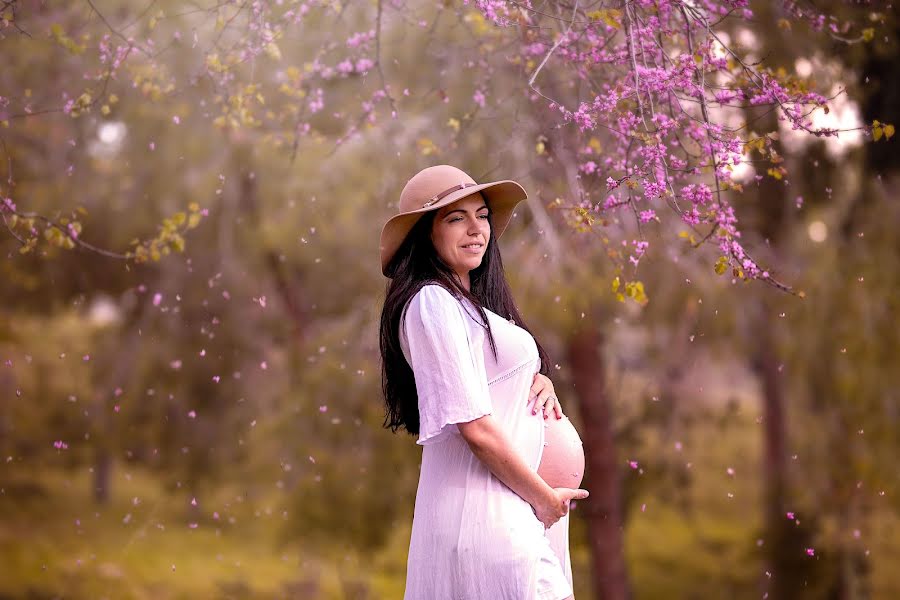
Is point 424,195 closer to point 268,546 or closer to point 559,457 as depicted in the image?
point 559,457

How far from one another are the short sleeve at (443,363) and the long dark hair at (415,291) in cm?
6

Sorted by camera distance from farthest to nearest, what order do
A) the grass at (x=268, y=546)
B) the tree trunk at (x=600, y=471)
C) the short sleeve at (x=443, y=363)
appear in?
the grass at (x=268, y=546)
the tree trunk at (x=600, y=471)
the short sleeve at (x=443, y=363)

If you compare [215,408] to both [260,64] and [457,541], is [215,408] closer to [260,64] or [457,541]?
[260,64]

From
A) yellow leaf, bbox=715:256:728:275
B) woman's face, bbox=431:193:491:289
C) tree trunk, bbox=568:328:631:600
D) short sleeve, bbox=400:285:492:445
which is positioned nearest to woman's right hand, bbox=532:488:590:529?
short sleeve, bbox=400:285:492:445

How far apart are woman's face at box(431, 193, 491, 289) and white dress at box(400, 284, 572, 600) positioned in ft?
0.47

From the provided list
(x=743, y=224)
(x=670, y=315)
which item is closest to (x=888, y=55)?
(x=743, y=224)

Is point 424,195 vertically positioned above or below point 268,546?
above

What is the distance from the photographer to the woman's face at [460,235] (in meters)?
2.47

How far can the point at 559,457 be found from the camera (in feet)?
8.20

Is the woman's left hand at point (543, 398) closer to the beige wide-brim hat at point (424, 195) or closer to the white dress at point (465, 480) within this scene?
the white dress at point (465, 480)

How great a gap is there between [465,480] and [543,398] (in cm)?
34

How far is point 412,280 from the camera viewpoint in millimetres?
2434

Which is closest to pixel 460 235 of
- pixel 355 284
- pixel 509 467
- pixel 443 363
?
pixel 443 363

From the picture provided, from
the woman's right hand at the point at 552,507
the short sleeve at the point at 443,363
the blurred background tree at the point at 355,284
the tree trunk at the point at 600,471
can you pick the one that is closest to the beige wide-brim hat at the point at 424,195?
the short sleeve at the point at 443,363
